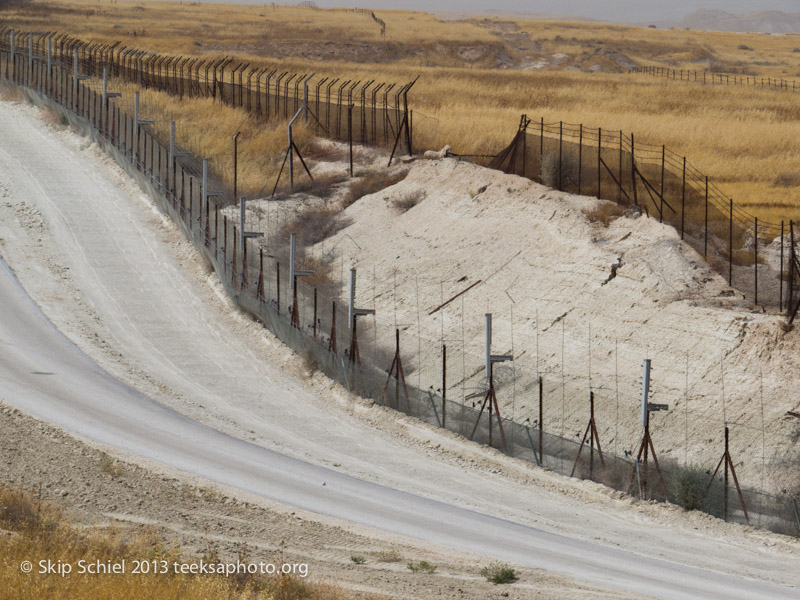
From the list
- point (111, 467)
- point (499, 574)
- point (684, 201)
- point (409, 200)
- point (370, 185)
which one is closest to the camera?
point (499, 574)

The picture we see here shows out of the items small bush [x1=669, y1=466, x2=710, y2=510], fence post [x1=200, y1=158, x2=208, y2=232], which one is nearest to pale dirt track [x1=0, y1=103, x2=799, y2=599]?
small bush [x1=669, y1=466, x2=710, y2=510]

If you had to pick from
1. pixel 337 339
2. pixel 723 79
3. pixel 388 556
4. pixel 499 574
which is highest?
pixel 723 79

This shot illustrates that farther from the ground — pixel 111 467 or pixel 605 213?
pixel 605 213

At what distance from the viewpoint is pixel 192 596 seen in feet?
48.1

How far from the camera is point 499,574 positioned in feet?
63.8

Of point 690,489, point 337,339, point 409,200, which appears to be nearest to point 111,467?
point 337,339

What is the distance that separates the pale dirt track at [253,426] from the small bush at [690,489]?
14.7 inches

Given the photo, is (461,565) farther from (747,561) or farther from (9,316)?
(9,316)

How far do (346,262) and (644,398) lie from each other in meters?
18.1

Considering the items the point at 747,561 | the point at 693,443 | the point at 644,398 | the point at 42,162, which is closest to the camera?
the point at 747,561

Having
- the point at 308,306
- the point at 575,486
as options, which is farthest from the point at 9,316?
the point at 575,486

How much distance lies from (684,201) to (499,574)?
24.5 m

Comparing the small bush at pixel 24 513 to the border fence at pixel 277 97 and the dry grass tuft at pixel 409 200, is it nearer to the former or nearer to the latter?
the dry grass tuft at pixel 409 200

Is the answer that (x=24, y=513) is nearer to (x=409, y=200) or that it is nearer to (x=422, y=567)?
(x=422, y=567)
